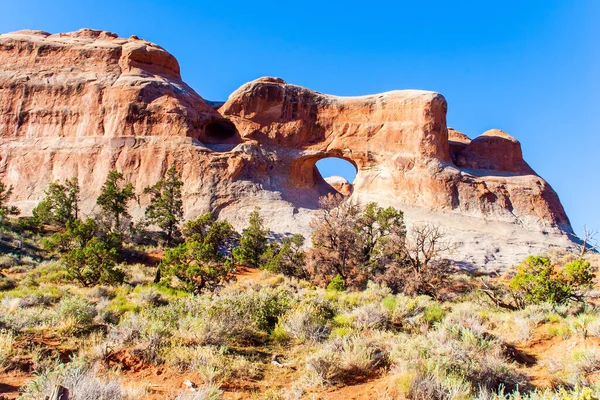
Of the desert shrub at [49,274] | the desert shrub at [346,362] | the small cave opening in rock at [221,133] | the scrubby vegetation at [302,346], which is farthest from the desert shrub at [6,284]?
the small cave opening in rock at [221,133]

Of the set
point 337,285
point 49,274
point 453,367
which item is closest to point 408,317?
point 453,367

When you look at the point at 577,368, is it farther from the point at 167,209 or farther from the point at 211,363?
the point at 167,209

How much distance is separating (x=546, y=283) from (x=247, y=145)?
91.6 feet

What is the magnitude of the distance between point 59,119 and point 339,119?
1063 inches

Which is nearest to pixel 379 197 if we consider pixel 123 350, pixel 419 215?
pixel 419 215

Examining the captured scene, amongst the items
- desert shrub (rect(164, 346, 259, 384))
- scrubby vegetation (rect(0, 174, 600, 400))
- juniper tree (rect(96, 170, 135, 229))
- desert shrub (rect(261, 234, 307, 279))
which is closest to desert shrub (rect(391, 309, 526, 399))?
scrubby vegetation (rect(0, 174, 600, 400))

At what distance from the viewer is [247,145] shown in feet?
114

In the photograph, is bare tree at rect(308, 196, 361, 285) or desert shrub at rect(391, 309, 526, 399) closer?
desert shrub at rect(391, 309, 526, 399)

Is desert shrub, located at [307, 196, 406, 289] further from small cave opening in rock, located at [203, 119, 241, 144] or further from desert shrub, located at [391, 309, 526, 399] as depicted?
small cave opening in rock, located at [203, 119, 241, 144]

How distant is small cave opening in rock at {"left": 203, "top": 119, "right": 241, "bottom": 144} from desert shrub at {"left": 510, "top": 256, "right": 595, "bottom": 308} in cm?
2947

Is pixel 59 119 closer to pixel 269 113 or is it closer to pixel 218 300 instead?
pixel 269 113

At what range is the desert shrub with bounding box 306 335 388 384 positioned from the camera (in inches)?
208

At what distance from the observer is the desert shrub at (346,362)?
529cm

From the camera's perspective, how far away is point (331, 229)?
64.2ft
